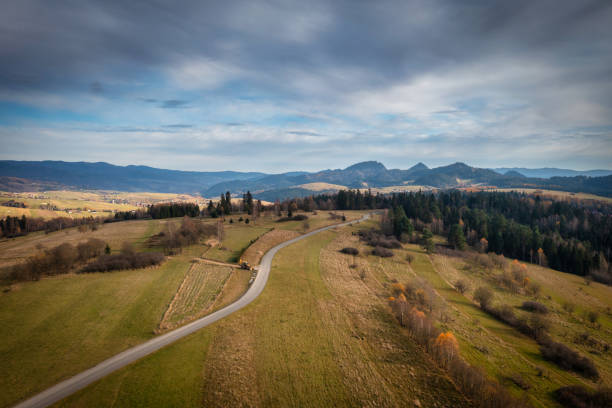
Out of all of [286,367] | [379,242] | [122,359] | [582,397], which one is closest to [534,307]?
[582,397]

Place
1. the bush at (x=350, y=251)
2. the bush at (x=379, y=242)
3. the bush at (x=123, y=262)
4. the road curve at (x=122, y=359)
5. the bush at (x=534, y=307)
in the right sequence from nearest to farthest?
1. the road curve at (x=122, y=359)
2. the bush at (x=123, y=262)
3. the bush at (x=534, y=307)
4. the bush at (x=350, y=251)
5. the bush at (x=379, y=242)

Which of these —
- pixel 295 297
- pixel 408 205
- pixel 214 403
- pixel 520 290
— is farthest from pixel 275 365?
pixel 408 205

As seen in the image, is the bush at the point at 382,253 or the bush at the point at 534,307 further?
the bush at the point at 382,253

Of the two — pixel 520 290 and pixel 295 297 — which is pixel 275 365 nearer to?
pixel 295 297

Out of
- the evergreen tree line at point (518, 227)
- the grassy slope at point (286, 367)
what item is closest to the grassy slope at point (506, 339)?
the grassy slope at point (286, 367)

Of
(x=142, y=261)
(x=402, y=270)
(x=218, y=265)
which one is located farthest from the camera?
(x=402, y=270)

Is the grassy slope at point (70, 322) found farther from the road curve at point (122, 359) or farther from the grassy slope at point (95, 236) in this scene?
the grassy slope at point (95, 236)
